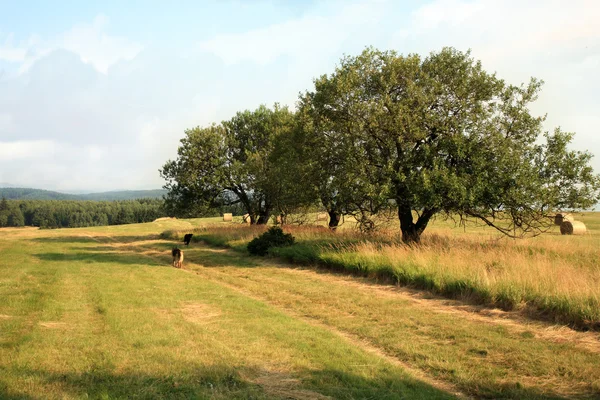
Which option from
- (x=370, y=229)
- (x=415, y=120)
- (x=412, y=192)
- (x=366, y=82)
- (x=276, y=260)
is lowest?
(x=276, y=260)

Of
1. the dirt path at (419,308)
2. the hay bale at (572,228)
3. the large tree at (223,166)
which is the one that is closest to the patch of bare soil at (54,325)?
the dirt path at (419,308)

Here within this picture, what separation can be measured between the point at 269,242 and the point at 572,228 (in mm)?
22835

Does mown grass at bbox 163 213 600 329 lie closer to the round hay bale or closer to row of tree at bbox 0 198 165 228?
the round hay bale

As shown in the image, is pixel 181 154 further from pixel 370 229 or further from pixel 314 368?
pixel 314 368

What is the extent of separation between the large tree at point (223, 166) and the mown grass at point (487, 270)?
50.0 feet

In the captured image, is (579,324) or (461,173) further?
(461,173)

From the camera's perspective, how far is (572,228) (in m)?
29.1

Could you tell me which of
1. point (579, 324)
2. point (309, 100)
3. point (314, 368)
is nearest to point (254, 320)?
point (314, 368)

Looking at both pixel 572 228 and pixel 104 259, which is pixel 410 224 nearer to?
pixel 104 259

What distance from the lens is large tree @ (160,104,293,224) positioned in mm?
33719

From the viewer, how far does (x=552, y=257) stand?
48.0 ft

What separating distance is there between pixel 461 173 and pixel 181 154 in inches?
997

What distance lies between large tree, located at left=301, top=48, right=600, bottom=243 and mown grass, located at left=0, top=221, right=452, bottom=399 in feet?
28.4

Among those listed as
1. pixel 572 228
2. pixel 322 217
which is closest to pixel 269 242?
pixel 322 217
